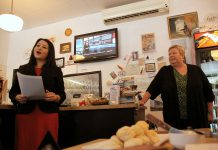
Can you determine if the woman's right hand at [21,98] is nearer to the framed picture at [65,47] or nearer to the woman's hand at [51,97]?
the woman's hand at [51,97]

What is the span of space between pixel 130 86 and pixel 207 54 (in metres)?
1.07

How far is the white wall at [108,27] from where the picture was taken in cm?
301

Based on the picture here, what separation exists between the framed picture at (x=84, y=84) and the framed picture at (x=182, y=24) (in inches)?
48.1

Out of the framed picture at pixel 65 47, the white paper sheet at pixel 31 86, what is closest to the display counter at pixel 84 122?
the white paper sheet at pixel 31 86

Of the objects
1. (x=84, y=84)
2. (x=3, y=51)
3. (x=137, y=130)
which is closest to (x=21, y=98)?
(x=137, y=130)

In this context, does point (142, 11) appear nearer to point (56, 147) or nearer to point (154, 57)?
point (154, 57)

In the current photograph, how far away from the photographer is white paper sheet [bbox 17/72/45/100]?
1528 mm

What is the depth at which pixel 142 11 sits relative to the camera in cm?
317

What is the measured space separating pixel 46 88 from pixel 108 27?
1991mm

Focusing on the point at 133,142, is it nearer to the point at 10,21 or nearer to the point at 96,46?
the point at 10,21

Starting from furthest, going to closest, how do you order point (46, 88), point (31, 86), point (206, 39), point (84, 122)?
1. point (206, 39)
2. point (84, 122)
3. point (46, 88)
4. point (31, 86)

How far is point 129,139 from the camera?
2.09ft

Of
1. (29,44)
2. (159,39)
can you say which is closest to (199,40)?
(159,39)

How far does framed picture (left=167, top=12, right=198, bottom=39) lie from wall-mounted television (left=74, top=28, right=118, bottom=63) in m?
0.81
